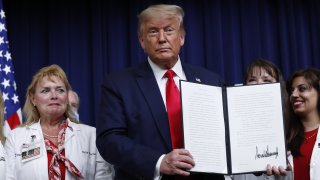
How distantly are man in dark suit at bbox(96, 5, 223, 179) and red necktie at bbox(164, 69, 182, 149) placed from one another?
0.06 ft

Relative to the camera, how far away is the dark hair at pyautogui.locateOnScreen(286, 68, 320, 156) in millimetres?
3109

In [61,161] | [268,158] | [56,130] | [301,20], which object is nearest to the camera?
[268,158]

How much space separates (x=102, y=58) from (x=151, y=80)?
3.64 meters

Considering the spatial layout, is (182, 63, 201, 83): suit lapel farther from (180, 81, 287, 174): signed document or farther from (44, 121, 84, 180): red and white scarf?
(44, 121, 84, 180): red and white scarf

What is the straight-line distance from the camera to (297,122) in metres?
3.25

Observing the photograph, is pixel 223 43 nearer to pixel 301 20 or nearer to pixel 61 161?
pixel 301 20

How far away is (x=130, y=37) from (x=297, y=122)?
3.16 m

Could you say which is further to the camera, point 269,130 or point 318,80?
point 318,80

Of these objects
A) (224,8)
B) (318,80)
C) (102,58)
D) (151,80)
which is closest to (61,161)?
(151,80)

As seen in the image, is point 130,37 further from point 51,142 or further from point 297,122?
point 297,122

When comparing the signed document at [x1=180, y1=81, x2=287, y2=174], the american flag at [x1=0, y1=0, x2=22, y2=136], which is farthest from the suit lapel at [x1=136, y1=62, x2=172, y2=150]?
the american flag at [x1=0, y1=0, x2=22, y2=136]

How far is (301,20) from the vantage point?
19.3 feet

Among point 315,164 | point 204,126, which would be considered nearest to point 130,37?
point 315,164

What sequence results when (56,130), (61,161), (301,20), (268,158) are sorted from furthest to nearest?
1. (301,20)
2. (56,130)
3. (61,161)
4. (268,158)
